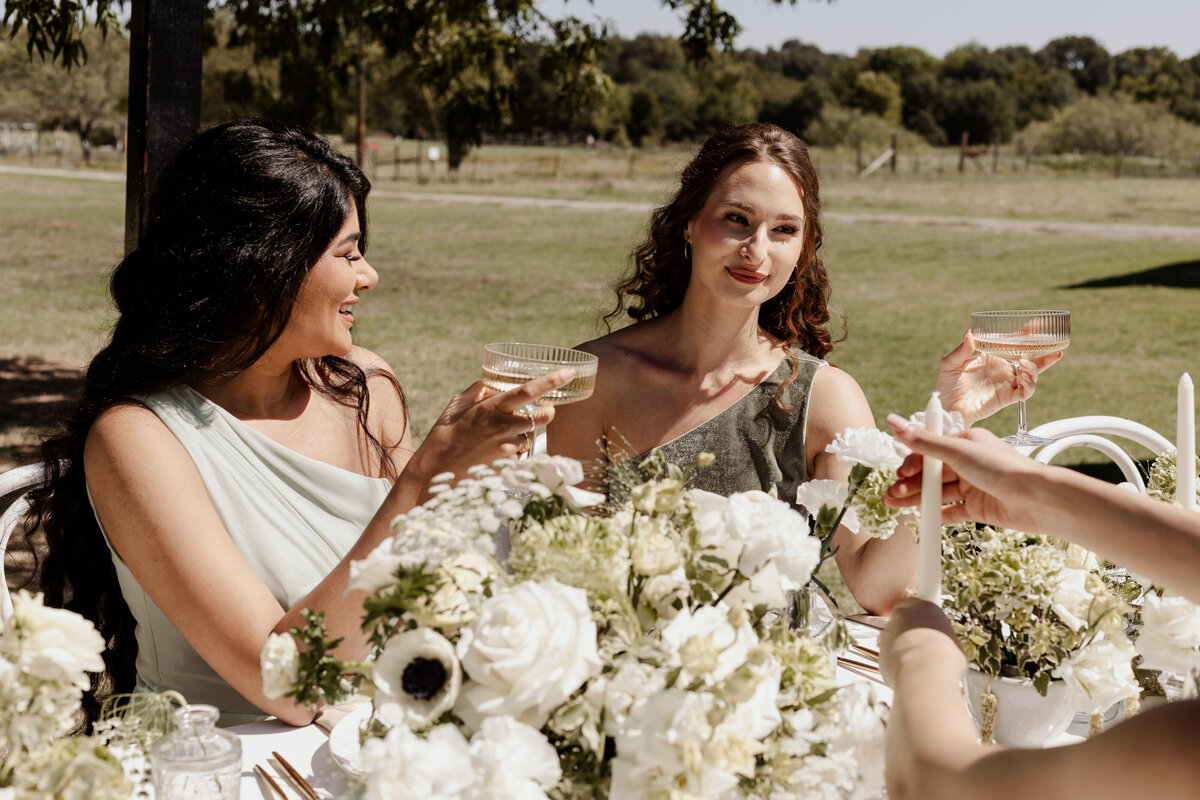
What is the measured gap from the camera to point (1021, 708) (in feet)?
5.21

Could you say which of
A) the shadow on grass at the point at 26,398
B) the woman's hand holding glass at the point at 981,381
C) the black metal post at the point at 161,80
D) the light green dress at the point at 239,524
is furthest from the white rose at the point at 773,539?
the shadow on grass at the point at 26,398

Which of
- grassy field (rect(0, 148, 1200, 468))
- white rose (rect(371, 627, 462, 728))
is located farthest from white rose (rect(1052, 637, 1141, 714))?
grassy field (rect(0, 148, 1200, 468))

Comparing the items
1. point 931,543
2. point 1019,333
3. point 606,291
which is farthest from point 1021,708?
point 606,291

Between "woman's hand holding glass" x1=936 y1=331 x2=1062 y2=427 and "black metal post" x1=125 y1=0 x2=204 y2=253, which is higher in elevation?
"black metal post" x1=125 y1=0 x2=204 y2=253

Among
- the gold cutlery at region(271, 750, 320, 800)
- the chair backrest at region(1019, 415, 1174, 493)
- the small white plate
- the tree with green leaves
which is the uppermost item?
the tree with green leaves

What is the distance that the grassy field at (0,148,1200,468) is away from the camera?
11.0 meters

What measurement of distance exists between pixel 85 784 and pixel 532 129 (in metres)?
76.0

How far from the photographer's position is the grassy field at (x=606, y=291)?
11.0 meters

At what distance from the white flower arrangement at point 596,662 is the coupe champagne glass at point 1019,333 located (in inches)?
72.8

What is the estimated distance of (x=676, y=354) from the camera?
10.9ft

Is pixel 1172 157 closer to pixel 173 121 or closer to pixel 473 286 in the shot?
pixel 473 286

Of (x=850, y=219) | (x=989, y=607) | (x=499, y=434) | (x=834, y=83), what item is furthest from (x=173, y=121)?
(x=834, y=83)

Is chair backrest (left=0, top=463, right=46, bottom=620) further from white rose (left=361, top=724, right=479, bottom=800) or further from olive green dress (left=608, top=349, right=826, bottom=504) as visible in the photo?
white rose (left=361, top=724, right=479, bottom=800)

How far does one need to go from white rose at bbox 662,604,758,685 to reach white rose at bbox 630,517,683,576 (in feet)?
0.21
